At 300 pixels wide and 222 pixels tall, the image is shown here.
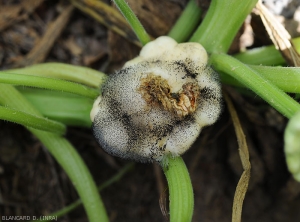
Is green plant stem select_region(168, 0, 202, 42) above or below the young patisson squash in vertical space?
above

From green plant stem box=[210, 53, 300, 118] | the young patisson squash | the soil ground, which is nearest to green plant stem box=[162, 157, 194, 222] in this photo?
the young patisson squash

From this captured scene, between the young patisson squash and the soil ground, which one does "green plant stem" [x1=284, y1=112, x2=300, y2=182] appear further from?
the soil ground

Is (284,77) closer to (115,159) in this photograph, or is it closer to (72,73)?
(72,73)

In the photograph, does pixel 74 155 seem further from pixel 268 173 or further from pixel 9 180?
pixel 268 173

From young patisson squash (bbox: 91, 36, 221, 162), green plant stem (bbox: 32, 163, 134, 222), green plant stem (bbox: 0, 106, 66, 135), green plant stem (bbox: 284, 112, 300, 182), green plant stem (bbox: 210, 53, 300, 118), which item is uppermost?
green plant stem (bbox: 284, 112, 300, 182)

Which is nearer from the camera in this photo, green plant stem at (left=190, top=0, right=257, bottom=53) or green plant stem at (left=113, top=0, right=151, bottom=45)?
green plant stem at (left=113, top=0, right=151, bottom=45)

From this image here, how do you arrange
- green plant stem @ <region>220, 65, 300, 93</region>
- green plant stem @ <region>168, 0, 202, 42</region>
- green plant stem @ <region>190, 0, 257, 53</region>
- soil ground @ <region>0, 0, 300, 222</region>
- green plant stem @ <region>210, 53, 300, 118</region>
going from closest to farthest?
green plant stem @ <region>210, 53, 300, 118</region> → green plant stem @ <region>220, 65, 300, 93</region> → green plant stem @ <region>190, 0, 257, 53</region> → green plant stem @ <region>168, 0, 202, 42</region> → soil ground @ <region>0, 0, 300, 222</region>
